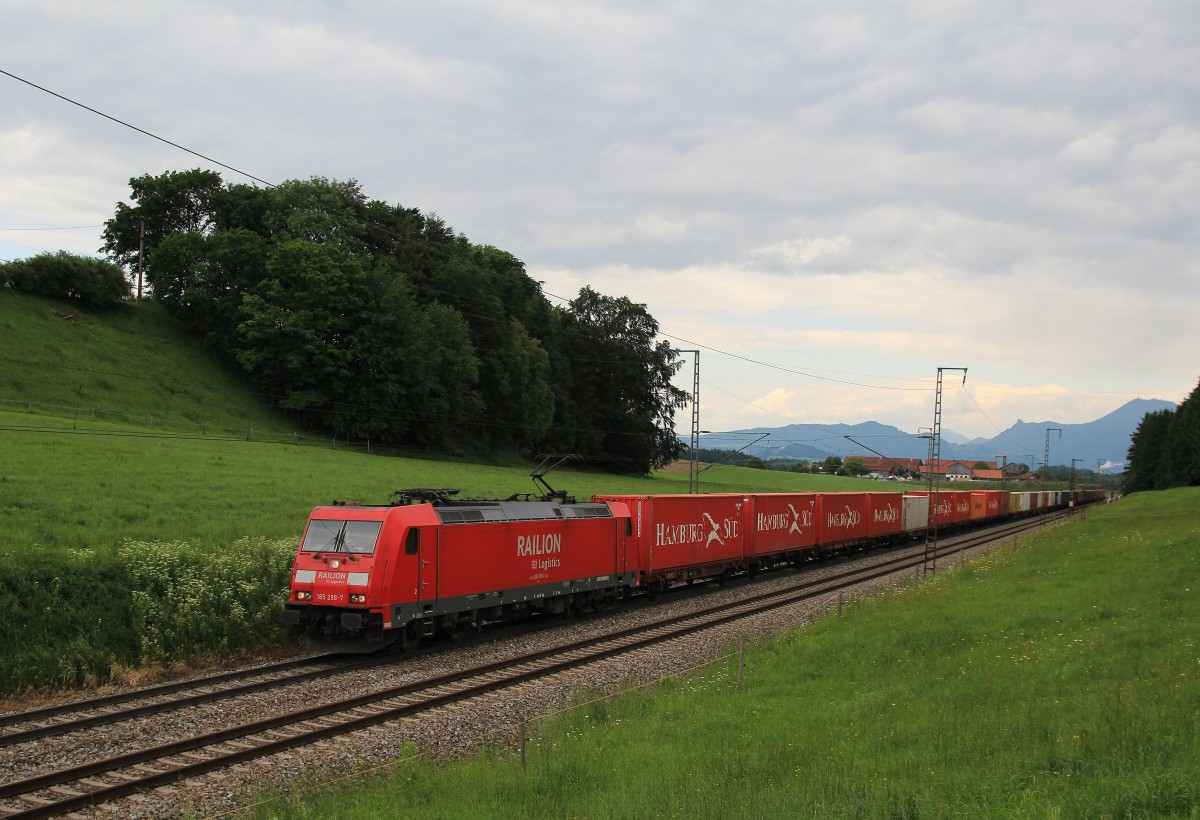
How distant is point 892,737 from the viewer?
10336 mm

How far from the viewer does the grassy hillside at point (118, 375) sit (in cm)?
4747

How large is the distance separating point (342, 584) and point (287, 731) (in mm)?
5032

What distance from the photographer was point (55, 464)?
29.1 m

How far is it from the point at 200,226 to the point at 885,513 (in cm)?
6056

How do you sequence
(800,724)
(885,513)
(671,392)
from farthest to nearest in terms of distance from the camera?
(671,392) < (885,513) < (800,724)

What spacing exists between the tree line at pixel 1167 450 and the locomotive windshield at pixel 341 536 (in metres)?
108

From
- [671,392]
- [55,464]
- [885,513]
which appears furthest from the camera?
[671,392]

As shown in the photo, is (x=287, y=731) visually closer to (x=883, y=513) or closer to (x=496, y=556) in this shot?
(x=496, y=556)

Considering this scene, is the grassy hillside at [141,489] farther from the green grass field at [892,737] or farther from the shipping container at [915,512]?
the shipping container at [915,512]

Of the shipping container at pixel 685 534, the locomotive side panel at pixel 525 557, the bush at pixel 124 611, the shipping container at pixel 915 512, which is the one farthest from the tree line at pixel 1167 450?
the bush at pixel 124 611

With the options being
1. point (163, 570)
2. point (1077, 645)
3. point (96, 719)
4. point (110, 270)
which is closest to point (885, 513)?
point (1077, 645)

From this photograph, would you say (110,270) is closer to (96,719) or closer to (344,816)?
(96,719)

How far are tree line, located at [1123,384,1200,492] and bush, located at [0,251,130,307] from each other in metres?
109

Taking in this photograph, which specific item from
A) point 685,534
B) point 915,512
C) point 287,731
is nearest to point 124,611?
point 287,731
